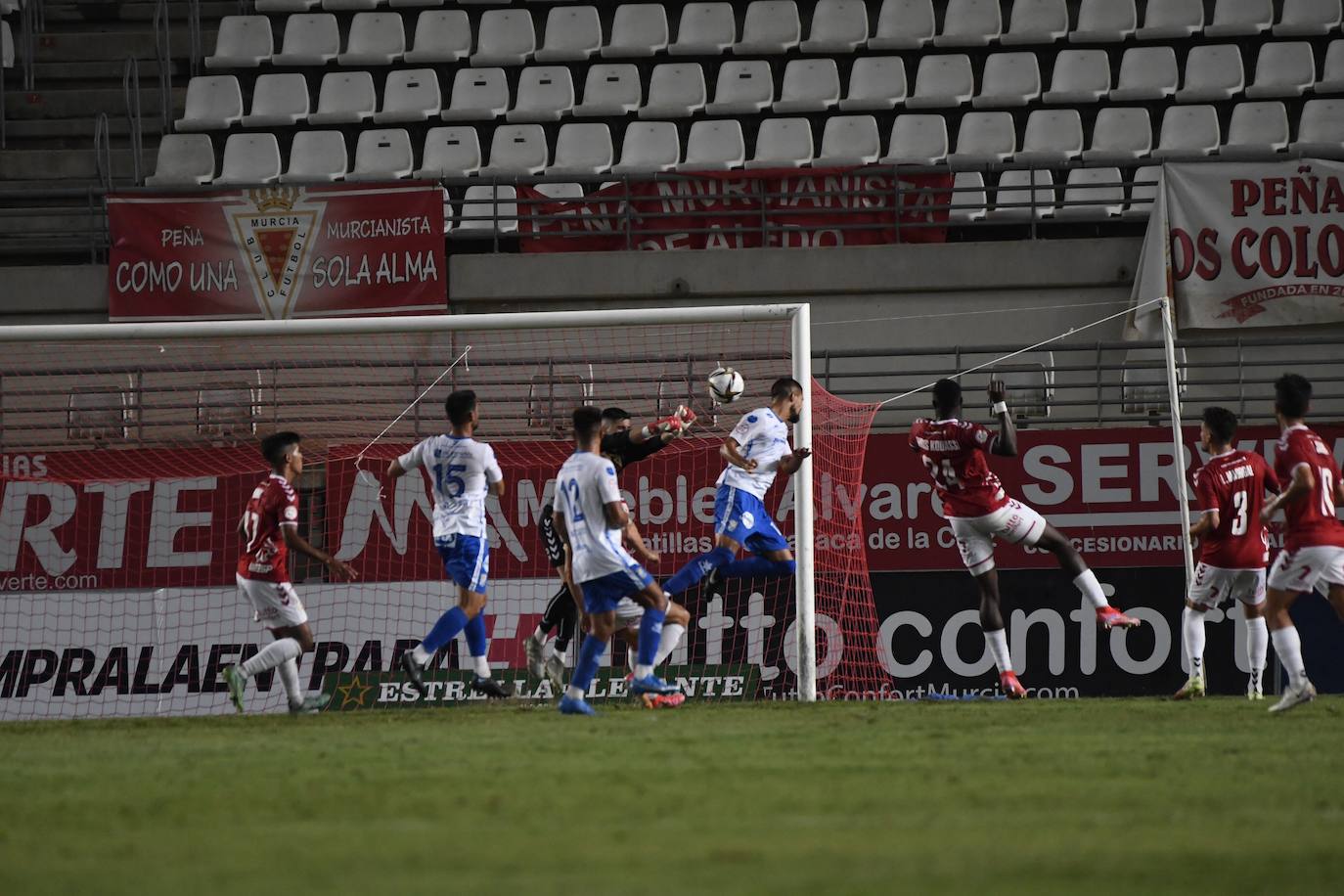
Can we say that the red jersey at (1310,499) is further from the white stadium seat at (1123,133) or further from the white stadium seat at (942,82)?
the white stadium seat at (942,82)

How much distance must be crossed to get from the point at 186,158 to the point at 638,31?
6.17 metres

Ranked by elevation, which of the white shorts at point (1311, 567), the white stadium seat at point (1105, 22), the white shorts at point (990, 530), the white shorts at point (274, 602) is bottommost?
the white shorts at point (274, 602)

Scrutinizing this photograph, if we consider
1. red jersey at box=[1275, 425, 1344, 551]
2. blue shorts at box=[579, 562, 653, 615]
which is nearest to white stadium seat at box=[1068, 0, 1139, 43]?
red jersey at box=[1275, 425, 1344, 551]

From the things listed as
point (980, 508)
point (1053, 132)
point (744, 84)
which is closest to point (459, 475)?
point (980, 508)

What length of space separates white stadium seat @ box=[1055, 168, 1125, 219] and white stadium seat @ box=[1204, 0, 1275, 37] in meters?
2.82

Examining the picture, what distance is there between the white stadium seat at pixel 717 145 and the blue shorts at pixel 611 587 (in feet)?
34.3

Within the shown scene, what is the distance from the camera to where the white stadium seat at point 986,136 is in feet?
64.6

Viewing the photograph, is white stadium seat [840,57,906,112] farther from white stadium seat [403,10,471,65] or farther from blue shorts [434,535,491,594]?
blue shorts [434,535,491,594]

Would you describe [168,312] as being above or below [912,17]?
below

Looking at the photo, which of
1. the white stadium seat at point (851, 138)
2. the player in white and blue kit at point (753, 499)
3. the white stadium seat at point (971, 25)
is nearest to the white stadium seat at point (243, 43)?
the white stadium seat at point (851, 138)

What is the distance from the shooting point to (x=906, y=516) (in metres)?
14.9

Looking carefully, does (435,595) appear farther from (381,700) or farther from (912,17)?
(912,17)

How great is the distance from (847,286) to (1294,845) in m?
12.9

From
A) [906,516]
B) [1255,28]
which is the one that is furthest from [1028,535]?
[1255,28]
